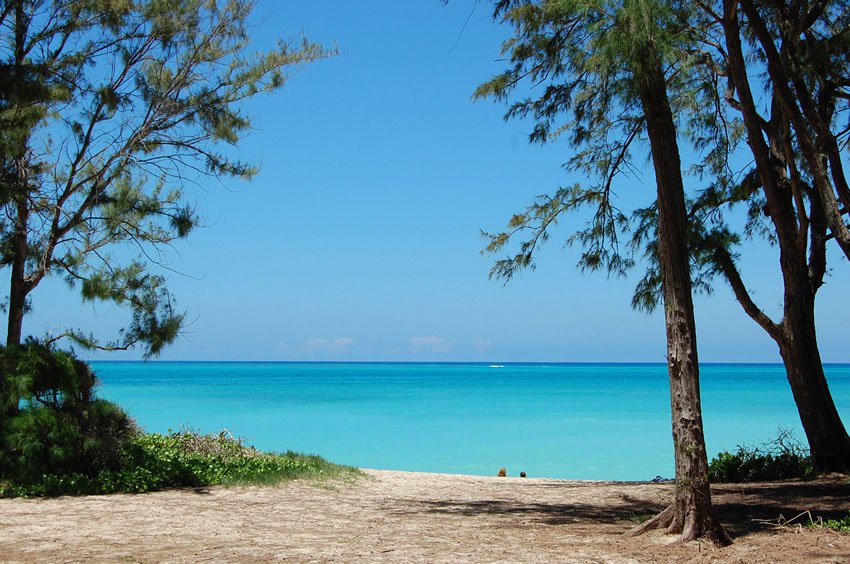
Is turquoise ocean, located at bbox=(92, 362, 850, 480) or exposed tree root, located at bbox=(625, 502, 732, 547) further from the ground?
exposed tree root, located at bbox=(625, 502, 732, 547)

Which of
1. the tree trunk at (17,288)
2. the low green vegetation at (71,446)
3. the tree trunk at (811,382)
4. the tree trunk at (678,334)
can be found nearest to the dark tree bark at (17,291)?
the tree trunk at (17,288)

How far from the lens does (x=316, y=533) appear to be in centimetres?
643

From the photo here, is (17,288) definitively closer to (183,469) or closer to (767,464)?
(183,469)

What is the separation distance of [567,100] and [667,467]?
15.8 m

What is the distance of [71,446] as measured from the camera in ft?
28.6

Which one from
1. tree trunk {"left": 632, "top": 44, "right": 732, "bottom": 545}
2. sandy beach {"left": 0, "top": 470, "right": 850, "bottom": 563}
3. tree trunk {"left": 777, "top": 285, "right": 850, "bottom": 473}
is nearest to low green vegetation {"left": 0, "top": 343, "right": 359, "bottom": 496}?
sandy beach {"left": 0, "top": 470, "right": 850, "bottom": 563}

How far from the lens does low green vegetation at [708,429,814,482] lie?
9.73 m

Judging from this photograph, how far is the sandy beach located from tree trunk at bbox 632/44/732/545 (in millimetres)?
211

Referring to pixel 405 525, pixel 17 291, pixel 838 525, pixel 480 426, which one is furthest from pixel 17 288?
pixel 480 426

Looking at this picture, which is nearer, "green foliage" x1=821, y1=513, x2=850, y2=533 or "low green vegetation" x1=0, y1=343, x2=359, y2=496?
"green foliage" x1=821, y1=513, x2=850, y2=533

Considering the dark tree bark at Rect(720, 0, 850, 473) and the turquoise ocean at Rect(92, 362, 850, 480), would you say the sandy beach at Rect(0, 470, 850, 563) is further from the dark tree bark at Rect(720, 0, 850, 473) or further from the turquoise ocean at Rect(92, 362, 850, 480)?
the turquoise ocean at Rect(92, 362, 850, 480)

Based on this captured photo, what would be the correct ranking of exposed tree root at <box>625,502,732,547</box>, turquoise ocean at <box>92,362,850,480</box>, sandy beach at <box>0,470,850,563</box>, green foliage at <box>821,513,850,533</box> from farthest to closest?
turquoise ocean at <box>92,362,850,480</box>
green foliage at <box>821,513,850,533</box>
exposed tree root at <box>625,502,732,547</box>
sandy beach at <box>0,470,850,563</box>

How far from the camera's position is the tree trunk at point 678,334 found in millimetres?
5754

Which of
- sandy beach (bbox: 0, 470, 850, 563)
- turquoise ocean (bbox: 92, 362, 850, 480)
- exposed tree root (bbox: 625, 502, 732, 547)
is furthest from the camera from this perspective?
turquoise ocean (bbox: 92, 362, 850, 480)
